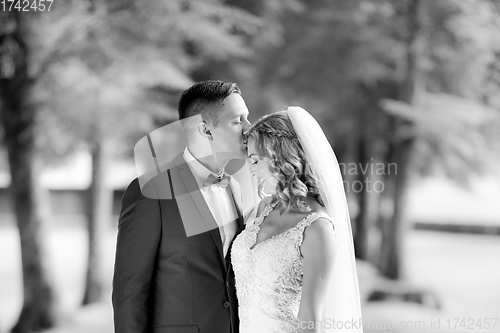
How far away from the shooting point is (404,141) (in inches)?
384

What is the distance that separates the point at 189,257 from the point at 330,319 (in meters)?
0.80

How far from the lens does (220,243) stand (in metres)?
2.60

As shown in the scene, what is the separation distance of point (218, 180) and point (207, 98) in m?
0.42

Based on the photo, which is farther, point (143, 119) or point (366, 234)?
point (366, 234)

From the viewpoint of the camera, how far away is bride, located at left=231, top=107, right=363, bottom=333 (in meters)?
2.62

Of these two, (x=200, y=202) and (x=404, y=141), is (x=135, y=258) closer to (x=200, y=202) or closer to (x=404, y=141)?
(x=200, y=202)

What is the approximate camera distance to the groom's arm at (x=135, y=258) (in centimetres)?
253

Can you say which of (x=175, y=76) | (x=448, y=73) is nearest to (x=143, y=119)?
(x=175, y=76)

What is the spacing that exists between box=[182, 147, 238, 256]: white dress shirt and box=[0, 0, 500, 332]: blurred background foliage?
446 centimetres

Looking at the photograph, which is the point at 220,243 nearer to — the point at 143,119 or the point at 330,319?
the point at 330,319
